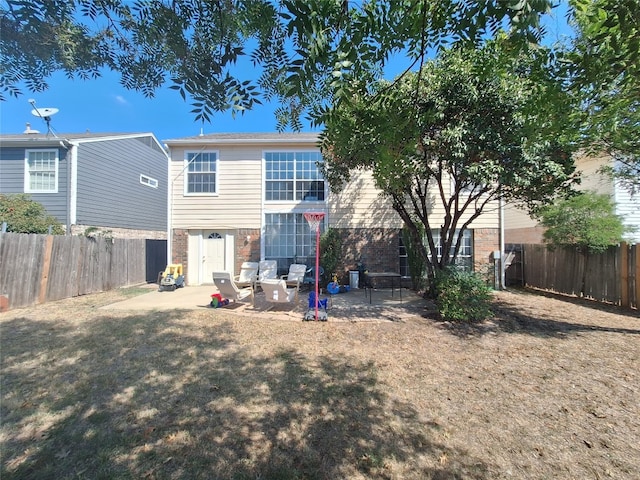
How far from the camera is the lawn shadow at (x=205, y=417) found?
234 centimetres

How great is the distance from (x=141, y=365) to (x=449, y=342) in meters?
4.98

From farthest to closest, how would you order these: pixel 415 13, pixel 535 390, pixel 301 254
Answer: pixel 301 254
pixel 535 390
pixel 415 13

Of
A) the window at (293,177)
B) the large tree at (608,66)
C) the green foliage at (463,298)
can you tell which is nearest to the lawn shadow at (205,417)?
the green foliage at (463,298)

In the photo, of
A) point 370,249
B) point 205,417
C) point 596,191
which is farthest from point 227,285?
point 596,191

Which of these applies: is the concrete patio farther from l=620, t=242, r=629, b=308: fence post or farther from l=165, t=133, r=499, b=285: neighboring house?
l=620, t=242, r=629, b=308: fence post

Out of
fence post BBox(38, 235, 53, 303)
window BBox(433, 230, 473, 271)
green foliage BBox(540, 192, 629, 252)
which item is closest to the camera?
fence post BBox(38, 235, 53, 303)

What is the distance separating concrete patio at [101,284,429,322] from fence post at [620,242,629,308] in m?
5.12

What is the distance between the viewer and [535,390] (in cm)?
361

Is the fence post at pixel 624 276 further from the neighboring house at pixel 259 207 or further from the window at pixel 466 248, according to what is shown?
the window at pixel 466 248

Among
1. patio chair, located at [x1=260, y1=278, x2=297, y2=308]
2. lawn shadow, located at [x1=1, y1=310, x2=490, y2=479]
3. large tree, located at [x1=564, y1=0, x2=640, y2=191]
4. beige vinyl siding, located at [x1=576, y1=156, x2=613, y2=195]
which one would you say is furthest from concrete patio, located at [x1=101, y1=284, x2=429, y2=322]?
beige vinyl siding, located at [x1=576, y1=156, x2=613, y2=195]

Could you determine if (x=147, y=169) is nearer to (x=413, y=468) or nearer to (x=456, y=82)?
(x=456, y=82)

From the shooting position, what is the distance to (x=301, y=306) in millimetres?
8180

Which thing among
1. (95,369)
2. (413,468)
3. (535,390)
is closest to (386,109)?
(413,468)

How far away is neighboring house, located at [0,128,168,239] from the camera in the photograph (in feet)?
39.3
